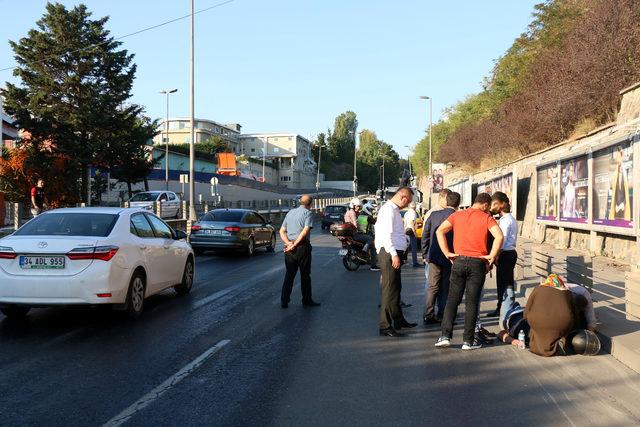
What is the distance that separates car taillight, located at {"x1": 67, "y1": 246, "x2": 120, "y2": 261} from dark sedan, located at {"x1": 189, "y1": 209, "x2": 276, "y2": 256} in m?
10.4

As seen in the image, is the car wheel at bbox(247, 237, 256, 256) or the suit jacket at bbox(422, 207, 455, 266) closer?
the suit jacket at bbox(422, 207, 455, 266)

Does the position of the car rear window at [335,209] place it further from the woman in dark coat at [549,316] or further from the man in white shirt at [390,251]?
the woman in dark coat at [549,316]

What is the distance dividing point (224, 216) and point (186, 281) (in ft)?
27.9

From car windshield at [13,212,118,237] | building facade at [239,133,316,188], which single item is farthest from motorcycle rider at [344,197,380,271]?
building facade at [239,133,316,188]

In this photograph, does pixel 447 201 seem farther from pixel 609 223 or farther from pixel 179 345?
pixel 609 223

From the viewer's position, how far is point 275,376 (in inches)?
223

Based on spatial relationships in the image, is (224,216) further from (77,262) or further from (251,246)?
(77,262)

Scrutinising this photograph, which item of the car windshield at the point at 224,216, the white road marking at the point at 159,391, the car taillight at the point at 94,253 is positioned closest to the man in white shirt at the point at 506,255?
the white road marking at the point at 159,391

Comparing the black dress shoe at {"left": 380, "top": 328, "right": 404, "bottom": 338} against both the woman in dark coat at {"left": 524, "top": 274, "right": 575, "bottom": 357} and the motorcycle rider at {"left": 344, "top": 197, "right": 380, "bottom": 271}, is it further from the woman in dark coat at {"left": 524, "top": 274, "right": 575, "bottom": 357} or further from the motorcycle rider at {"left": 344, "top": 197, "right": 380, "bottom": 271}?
the motorcycle rider at {"left": 344, "top": 197, "right": 380, "bottom": 271}

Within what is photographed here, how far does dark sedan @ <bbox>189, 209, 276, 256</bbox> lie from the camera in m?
18.2

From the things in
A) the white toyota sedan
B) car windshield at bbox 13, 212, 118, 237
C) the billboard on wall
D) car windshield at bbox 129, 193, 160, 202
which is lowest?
the white toyota sedan

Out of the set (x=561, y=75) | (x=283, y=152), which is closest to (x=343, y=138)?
(x=283, y=152)

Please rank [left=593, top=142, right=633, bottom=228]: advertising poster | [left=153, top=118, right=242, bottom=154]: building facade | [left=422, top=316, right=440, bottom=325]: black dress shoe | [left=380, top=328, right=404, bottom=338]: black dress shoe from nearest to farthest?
[left=380, top=328, right=404, bottom=338]: black dress shoe → [left=422, top=316, right=440, bottom=325]: black dress shoe → [left=593, top=142, right=633, bottom=228]: advertising poster → [left=153, top=118, right=242, bottom=154]: building facade

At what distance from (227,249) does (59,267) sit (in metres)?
10.8
